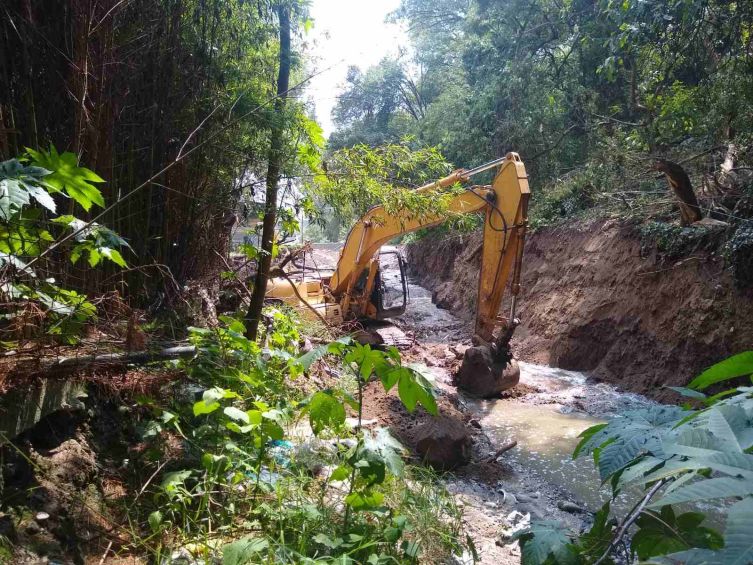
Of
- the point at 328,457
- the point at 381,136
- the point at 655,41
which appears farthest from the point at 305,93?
the point at 381,136

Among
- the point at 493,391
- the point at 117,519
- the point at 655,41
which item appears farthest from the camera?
the point at 493,391

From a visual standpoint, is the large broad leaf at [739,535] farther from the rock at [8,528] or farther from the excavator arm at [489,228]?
the excavator arm at [489,228]

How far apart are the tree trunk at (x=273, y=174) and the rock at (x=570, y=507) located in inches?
119

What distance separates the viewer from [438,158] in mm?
5516

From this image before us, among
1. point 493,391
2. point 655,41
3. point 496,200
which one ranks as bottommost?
point 493,391

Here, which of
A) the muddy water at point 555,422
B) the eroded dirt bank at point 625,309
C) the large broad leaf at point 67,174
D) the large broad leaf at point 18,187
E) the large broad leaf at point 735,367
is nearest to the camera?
the large broad leaf at point 735,367

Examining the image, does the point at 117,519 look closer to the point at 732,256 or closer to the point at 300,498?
the point at 300,498

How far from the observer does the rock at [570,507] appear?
4.39 m

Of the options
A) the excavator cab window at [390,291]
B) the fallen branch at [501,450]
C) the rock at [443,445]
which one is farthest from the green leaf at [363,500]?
the excavator cab window at [390,291]

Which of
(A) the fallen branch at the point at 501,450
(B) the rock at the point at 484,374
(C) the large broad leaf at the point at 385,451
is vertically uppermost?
(C) the large broad leaf at the point at 385,451

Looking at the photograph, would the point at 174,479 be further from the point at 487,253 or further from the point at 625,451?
the point at 487,253

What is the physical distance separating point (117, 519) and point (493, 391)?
5.48 m

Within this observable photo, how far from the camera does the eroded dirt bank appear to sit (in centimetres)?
716

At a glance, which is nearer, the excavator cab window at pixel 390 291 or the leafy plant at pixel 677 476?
the leafy plant at pixel 677 476
